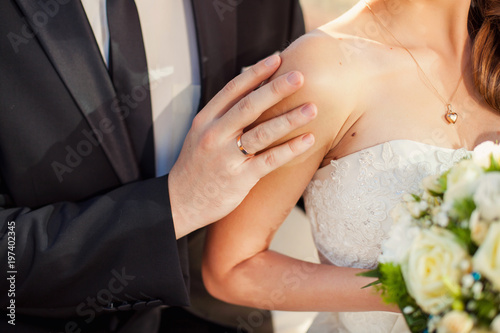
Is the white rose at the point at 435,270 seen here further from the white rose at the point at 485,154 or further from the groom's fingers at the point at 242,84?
the groom's fingers at the point at 242,84

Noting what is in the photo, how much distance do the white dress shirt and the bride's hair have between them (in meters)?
0.94

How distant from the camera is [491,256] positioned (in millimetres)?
614

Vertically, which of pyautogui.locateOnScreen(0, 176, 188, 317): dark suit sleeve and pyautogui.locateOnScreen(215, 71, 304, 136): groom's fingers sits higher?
pyautogui.locateOnScreen(215, 71, 304, 136): groom's fingers

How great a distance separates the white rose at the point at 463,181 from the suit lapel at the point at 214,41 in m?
0.89

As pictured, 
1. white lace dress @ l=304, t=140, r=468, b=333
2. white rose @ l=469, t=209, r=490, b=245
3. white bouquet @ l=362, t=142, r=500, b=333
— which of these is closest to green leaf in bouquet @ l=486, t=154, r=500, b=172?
white bouquet @ l=362, t=142, r=500, b=333

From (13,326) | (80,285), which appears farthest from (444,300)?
(13,326)

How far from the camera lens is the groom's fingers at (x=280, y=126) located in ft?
3.25

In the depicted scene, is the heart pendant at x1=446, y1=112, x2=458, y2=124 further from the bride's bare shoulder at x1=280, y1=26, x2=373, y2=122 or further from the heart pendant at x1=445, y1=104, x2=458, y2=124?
the bride's bare shoulder at x1=280, y1=26, x2=373, y2=122

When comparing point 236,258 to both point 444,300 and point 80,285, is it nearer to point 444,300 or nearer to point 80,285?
point 80,285

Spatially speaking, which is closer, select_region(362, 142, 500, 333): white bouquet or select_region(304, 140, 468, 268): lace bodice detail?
select_region(362, 142, 500, 333): white bouquet

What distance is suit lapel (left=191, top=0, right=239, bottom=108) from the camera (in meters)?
1.41

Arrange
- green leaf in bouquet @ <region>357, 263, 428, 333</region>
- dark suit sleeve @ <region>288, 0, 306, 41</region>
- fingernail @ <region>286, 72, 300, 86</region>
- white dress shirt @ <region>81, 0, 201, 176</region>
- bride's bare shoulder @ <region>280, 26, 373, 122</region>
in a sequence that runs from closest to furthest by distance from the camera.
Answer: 1. green leaf in bouquet @ <region>357, 263, 428, 333</region>
2. fingernail @ <region>286, 72, 300, 86</region>
3. bride's bare shoulder @ <region>280, 26, 373, 122</region>
4. white dress shirt @ <region>81, 0, 201, 176</region>
5. dark suit sleeve @ <region>288, 0, 306, 41</region>

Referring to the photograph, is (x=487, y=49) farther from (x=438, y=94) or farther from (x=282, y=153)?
(x=282, y=153)

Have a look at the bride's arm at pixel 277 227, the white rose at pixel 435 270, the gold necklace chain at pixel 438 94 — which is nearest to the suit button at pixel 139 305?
the bride's arm at pixel 277 227
